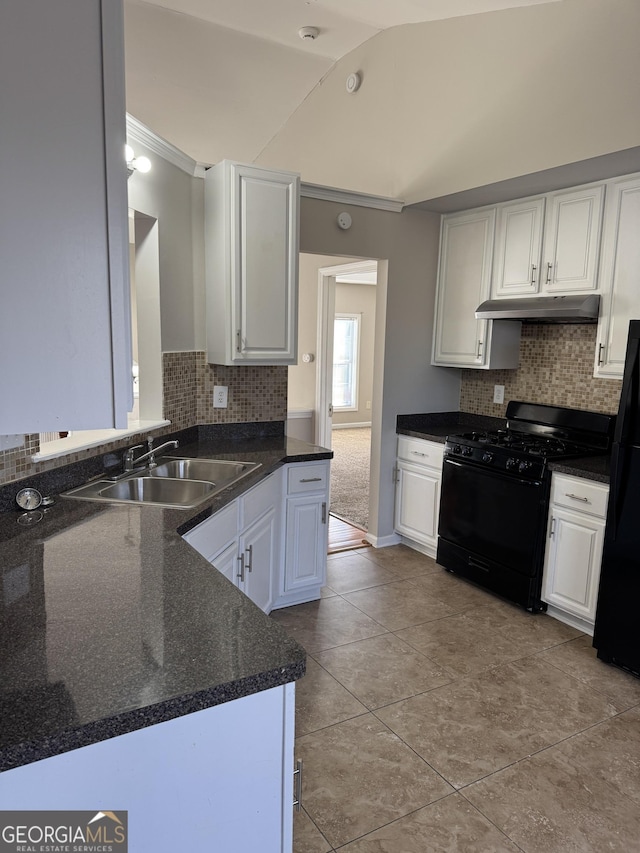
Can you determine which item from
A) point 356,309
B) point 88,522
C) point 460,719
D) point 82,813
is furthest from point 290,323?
point 356,309

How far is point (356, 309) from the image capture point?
9.81 metres

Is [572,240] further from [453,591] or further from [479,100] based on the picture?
[453,591]

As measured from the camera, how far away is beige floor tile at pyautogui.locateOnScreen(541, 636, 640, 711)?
256 cm

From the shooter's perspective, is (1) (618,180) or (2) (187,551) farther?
(1) (618,180)

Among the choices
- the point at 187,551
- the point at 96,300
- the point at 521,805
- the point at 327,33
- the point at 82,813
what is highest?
the point at 327,33

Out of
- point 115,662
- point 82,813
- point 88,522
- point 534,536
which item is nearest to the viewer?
point 82,813

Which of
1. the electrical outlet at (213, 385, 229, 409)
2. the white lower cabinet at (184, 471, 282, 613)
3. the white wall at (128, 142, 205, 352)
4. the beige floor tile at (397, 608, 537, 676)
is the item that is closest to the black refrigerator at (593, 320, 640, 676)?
the beige floor tile at (397, 608, 537, 676)

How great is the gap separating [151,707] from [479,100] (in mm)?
3455

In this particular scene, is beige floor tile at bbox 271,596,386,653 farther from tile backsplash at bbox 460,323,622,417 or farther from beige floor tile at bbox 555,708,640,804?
tile backsplash at bbox 460,323,622,417

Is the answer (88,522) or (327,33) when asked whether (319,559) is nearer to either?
(88,522)

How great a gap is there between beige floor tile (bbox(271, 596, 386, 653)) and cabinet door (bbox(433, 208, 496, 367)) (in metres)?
1.81

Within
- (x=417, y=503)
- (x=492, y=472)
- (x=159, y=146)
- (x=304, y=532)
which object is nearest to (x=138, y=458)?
(x=304, y=532)

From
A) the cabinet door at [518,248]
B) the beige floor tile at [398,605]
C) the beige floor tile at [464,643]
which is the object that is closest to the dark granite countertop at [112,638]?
the beige floor tile at [464,643]

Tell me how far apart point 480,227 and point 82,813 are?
372cm
